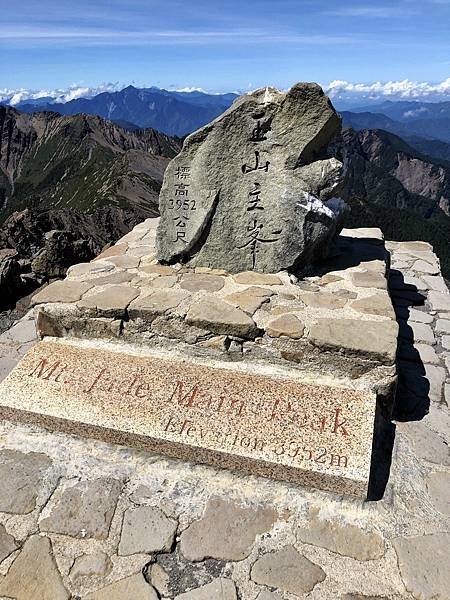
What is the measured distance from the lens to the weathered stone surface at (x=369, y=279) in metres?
5.74

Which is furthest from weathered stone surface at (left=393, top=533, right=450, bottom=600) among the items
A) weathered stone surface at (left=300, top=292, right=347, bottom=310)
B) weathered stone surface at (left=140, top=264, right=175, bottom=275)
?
weathered stone surface at (left=140, top=264, right=175, bottom=275)

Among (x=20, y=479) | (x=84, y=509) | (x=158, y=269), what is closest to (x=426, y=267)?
(x=158, y=269)

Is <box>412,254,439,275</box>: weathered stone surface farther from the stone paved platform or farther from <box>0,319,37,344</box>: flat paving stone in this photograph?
<box>0,319,37,344</box>: flat paving stone

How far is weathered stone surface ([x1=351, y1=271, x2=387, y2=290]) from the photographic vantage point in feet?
18.8

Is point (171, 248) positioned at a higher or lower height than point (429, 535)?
higher

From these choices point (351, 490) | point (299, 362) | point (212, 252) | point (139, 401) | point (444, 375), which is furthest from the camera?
point (212, 252)

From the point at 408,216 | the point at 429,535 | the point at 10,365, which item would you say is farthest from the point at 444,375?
the point at 408,216

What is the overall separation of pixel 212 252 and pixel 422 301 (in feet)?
11.8

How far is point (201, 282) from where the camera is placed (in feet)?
19.4

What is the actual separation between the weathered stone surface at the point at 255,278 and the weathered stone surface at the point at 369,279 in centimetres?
100

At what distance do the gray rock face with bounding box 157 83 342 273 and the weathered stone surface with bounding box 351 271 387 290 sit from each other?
66 cm

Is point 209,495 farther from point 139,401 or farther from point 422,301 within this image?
point 422,301

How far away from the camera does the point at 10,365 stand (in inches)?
231

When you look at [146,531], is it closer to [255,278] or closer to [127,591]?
[127,591]
